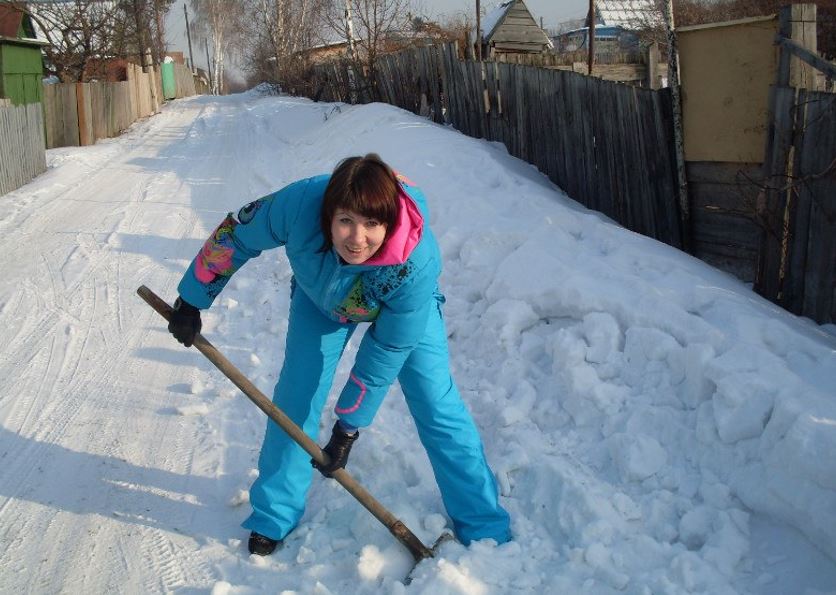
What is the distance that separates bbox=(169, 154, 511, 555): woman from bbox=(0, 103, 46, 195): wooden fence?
889cm

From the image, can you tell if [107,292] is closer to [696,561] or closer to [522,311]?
[522,311]

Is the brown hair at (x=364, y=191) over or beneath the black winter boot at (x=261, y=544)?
over

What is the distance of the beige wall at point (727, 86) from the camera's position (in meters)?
4.96

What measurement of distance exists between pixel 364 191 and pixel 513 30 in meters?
15.1

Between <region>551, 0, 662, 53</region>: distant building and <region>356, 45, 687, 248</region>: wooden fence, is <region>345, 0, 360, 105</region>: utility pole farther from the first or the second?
<region>356, 45, 687, 248</region>: wooden fence

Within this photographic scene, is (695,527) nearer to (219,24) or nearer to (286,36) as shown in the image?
(286,36)

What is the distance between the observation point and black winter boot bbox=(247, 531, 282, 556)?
308 centimetres

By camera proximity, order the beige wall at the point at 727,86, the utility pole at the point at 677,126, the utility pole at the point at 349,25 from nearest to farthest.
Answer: the beige wall at the point at 727,86, the utility pole at the point at 677,126, the utility pole at the point at 349,25

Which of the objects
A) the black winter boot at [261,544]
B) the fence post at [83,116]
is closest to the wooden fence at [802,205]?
the black winter boot at [261,544]

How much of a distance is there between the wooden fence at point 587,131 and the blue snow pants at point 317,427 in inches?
129

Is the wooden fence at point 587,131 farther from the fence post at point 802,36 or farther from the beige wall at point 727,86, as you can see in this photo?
the fence post at point 802,36

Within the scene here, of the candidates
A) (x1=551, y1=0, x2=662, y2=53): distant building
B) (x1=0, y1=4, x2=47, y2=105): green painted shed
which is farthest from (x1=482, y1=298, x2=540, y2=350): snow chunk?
(x1=0, y1=4, x2=47, y2=105): green painted shed

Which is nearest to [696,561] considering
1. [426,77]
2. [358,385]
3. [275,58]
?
[358,385]

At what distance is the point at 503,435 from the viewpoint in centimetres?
376
